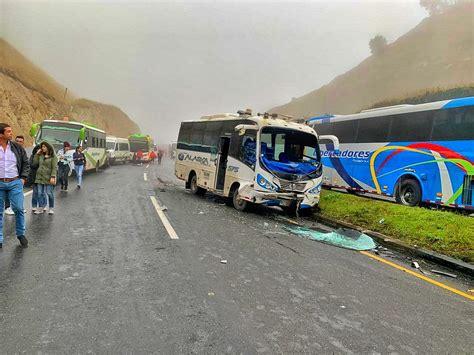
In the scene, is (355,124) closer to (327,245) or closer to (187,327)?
(327,245)

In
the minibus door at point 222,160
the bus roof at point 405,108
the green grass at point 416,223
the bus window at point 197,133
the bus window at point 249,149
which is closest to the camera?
the green grass at point 416,223

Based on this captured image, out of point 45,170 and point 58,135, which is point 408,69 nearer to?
point 58,135

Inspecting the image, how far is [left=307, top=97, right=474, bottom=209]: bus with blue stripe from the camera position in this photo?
1113 centimetres

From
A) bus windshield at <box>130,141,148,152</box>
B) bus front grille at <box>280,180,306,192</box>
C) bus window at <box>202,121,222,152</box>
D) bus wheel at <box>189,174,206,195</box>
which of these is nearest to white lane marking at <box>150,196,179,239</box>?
bus window at <box>202,121,222,152</box>

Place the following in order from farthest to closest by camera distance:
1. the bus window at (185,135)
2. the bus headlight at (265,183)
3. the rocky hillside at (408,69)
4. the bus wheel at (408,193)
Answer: the rocky hillside at (408,69) → the bus window at (185,135) → the bus wheel at (408,193) → the bus headlight at (265,183)

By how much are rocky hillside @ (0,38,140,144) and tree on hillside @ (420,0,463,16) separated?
113066mm

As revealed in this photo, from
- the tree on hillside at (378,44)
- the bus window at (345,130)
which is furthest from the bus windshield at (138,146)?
the tree on hillside at (378,44)

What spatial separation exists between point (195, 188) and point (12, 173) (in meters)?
9.57

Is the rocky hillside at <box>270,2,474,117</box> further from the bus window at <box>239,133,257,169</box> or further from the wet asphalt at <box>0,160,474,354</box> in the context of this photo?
the wet asphalt at <box>0,160,474,354</box>

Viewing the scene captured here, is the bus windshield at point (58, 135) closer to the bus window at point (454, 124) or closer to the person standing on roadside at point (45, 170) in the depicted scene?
the person standing on roadside at point (45, 170)

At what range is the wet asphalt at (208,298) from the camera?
3.46 metres

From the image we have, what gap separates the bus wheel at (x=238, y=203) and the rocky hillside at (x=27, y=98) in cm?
3544

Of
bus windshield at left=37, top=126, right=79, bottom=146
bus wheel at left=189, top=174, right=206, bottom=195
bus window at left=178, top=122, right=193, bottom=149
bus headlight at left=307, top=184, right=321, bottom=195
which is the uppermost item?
bus window at left=178, top=122, right=193, bottom=149

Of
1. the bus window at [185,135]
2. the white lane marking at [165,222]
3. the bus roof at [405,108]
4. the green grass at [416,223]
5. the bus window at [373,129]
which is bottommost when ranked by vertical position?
the white lane marking at [165,222]
